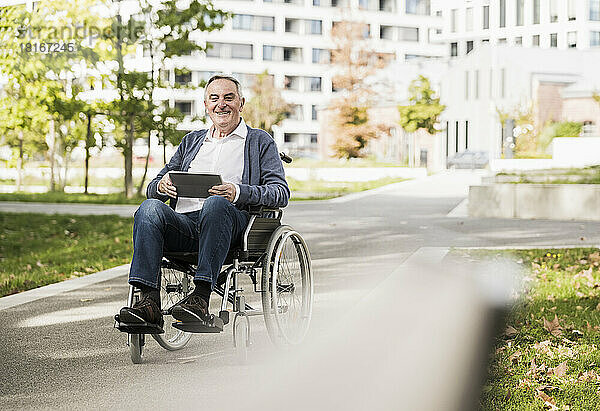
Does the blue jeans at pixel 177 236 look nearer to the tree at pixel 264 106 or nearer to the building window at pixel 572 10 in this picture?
the tree at pixel 264 106

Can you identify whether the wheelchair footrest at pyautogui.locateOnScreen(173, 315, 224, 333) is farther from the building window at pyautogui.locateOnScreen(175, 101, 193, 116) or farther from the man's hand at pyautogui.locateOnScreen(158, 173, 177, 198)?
the building window at pyautogui.locateOnScreen(175, 101, 193, 116)

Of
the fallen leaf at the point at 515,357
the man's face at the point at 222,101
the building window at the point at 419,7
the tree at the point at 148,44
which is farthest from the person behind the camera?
the building window at the point at 419,7

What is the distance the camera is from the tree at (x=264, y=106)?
2067 inches

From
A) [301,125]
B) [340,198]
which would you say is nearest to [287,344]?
[340,198]

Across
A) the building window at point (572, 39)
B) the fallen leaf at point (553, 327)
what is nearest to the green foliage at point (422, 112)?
the building window at point (572, 39)

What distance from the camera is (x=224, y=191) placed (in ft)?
16.9

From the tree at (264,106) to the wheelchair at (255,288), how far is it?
45.2m

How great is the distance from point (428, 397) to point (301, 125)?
3116 inches

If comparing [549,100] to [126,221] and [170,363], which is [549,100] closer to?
[126,221]

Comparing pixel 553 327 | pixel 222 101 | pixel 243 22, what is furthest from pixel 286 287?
pixel 243 22

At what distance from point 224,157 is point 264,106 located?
4903 cm

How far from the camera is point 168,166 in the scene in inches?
223

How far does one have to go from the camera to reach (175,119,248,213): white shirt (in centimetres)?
553

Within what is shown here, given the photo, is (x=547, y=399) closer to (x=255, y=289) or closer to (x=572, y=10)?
(x=255, y=289)
